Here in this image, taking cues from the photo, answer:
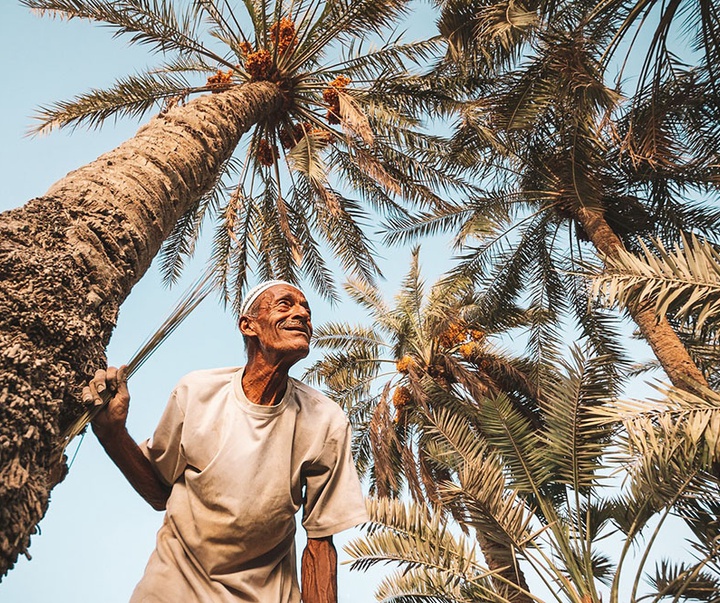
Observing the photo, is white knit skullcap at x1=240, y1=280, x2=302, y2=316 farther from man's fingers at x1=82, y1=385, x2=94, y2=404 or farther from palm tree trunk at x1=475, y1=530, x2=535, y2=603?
palm tree trunk at x1=475, y1=530, x2=535, y2=603

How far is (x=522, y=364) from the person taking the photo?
1329 centimetres

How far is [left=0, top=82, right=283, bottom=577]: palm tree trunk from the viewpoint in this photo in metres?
1.79

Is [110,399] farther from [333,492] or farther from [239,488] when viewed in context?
[333,492]

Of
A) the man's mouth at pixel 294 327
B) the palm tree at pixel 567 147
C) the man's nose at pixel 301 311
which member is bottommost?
the man's mouth at pixel 294 327

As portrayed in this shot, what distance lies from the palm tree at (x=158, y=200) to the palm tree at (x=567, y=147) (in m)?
1.50

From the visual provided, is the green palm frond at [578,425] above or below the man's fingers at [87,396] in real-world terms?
above

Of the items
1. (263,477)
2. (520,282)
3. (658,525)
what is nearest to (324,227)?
(520,282)

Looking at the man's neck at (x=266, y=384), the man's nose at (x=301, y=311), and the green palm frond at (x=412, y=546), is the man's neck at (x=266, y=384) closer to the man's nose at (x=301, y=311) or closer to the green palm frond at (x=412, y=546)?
the man's nose at (x=301, y=311)

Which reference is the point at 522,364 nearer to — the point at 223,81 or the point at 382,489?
the point at 382,489

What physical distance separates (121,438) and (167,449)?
0.25 metres

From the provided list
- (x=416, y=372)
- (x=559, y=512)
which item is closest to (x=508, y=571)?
(x=559, y=512)

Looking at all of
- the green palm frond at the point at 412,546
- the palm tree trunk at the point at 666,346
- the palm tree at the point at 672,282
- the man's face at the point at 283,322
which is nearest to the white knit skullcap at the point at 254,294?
the man's face at the point at 283,322

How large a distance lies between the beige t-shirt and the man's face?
0.66 ft

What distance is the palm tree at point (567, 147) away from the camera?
29.1 ft
